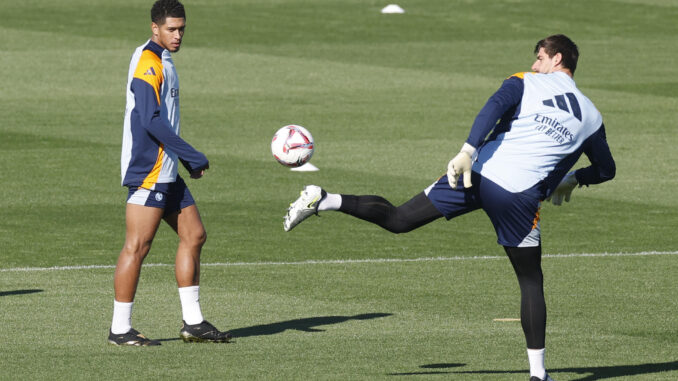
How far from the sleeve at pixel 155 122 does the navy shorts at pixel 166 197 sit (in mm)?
270

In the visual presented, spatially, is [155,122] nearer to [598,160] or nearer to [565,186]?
[565,186]

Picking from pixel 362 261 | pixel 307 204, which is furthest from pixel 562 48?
pixel 362 261

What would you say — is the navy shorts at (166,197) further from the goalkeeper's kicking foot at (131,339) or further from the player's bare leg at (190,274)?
the goalkeeper's kicking foot at (131,339)

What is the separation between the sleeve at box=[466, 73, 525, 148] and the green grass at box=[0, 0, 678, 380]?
67.8 inches

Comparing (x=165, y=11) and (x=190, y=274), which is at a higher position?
(x=165, y=11)

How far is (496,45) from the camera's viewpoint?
36.8m

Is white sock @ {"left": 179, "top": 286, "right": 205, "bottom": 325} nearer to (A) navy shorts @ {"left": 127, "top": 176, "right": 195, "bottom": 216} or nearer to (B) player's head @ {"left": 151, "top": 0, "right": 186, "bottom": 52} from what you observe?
(A) navy shorts @ {"left": 127, "top": 176, "right": 195, "bottom": 216}

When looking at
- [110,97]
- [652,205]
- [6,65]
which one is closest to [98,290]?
[652,205]

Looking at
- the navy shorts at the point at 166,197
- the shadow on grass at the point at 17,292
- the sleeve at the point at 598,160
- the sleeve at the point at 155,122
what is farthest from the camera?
the shadow on grass at the point at 17,292

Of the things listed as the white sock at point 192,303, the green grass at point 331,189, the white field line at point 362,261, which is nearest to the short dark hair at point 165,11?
→ the white sock at point 192,303

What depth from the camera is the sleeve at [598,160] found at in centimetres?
1004

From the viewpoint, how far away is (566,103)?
9.73 m

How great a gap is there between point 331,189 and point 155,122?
9.71 meters

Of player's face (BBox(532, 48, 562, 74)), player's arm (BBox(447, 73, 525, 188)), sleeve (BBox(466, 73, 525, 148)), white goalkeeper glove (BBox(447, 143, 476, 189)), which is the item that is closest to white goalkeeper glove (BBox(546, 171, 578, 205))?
player's face (BBox(532, 48, 562, 74))
